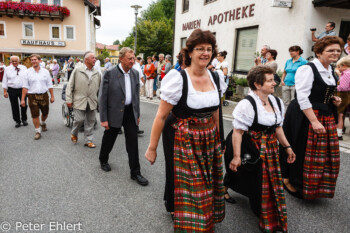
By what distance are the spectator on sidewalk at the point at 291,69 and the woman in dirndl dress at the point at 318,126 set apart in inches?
150

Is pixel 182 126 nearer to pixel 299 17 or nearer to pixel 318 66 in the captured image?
pixel 318 66

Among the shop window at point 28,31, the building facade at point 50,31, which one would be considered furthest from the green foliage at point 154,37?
the shop window at point 28,31

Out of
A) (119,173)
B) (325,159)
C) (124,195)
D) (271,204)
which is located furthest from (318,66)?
(119,173)

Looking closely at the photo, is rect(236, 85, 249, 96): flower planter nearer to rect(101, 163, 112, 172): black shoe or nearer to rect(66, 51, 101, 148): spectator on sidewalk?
rect(66, 51, 101, 148): spectator on sidewalk

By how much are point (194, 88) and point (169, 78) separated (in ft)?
0.77

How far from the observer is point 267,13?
10.9m

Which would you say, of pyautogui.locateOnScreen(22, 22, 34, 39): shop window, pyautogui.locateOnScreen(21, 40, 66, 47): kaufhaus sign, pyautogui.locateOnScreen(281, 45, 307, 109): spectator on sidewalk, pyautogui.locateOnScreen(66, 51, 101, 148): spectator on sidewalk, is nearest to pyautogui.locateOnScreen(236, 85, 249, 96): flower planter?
pyautogui.locateOnScreen(281, 45, 307, 109): spectator on sidewalk

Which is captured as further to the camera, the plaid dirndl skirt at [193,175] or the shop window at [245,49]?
the shop window at [245,49]

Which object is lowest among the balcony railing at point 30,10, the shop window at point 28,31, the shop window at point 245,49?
the shop window at point 245,49

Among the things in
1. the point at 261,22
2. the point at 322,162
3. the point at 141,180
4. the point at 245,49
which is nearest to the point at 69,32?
the point at 245,49

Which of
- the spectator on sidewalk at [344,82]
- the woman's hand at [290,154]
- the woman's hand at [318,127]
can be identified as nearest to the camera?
the woman's hand at [290,154]

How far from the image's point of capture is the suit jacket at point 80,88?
5137mm

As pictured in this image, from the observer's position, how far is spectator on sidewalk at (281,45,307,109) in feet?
21.8

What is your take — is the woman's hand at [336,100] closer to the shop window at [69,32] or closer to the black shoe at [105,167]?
the black shoe at [105,167]
